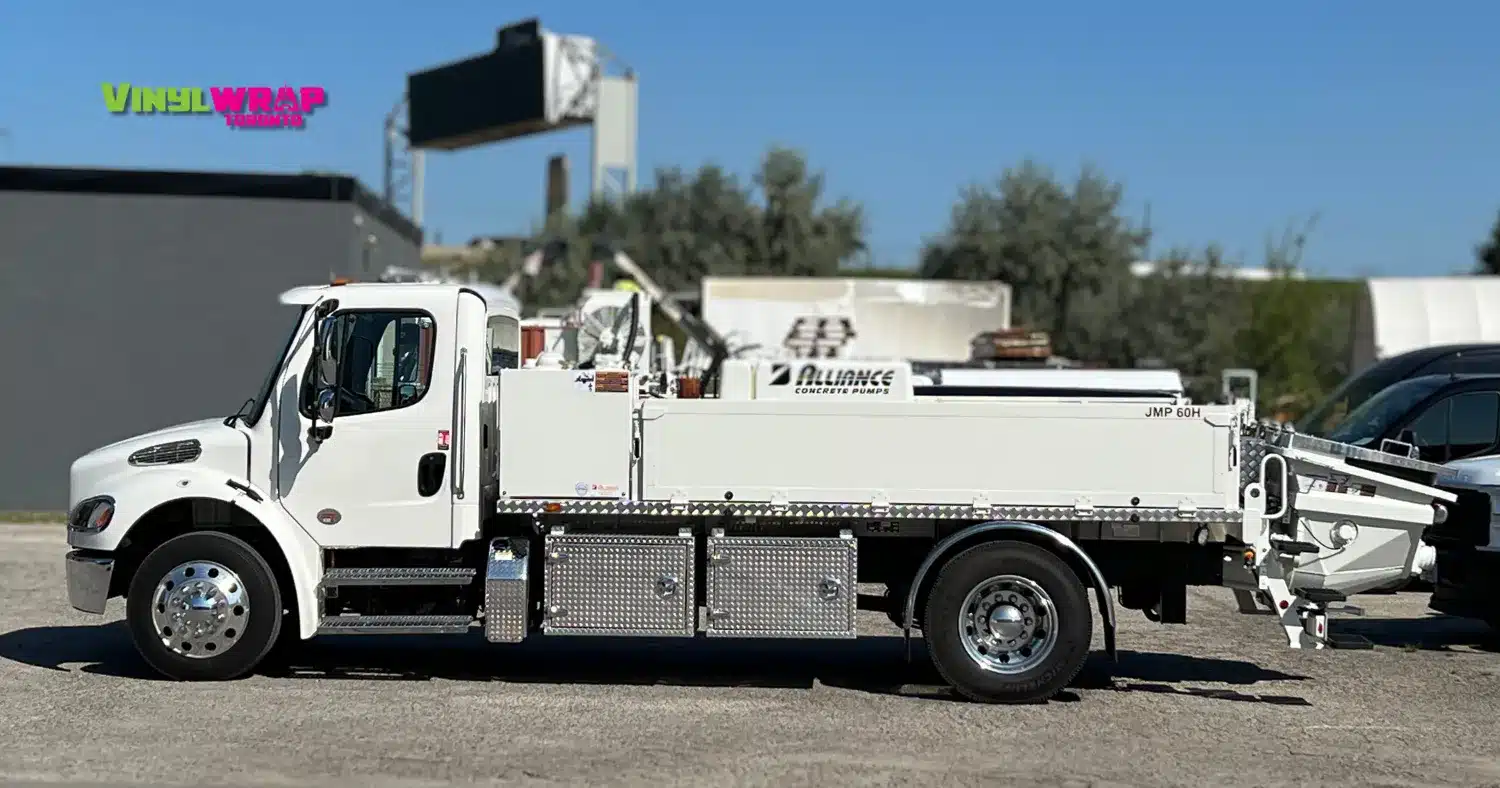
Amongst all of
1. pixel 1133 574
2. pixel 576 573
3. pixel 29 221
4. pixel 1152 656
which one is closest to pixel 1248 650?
pixel 1152 656

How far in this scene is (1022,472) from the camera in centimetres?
935

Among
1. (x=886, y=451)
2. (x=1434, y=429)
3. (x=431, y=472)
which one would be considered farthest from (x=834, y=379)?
(x=431, y=472)

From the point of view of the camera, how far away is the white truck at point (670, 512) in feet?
30.7

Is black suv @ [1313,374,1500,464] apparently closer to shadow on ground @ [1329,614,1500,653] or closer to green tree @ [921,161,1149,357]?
shadow on ground @ [1329,614,1500,653]

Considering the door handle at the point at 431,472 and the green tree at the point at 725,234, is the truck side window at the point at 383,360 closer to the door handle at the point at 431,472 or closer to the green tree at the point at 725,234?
the door handle at the point at 431,472

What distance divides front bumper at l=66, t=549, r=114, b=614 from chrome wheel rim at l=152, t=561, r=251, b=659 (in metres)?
0.42

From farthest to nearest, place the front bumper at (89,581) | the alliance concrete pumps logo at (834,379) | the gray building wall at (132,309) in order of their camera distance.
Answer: the gray building wall at (132,309) → the alliance concrete pumps logo at (834,379) → the front bumper at (89,581)

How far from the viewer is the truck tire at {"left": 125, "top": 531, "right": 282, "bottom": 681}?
949 centimetres

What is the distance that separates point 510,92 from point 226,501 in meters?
45.4

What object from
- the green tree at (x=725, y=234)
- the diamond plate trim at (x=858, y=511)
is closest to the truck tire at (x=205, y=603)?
the diamond plate trim at (x=858, y=511)

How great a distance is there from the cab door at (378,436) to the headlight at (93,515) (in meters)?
1.10

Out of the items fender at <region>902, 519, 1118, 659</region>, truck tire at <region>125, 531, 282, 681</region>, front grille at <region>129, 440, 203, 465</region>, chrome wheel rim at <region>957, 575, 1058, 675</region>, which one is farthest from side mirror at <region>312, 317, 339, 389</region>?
chrome wheel rim at <region>957, 575, 1058, 675</region>

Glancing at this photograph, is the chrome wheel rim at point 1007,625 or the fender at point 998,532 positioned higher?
the fender at point 998,532

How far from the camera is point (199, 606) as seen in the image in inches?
374
